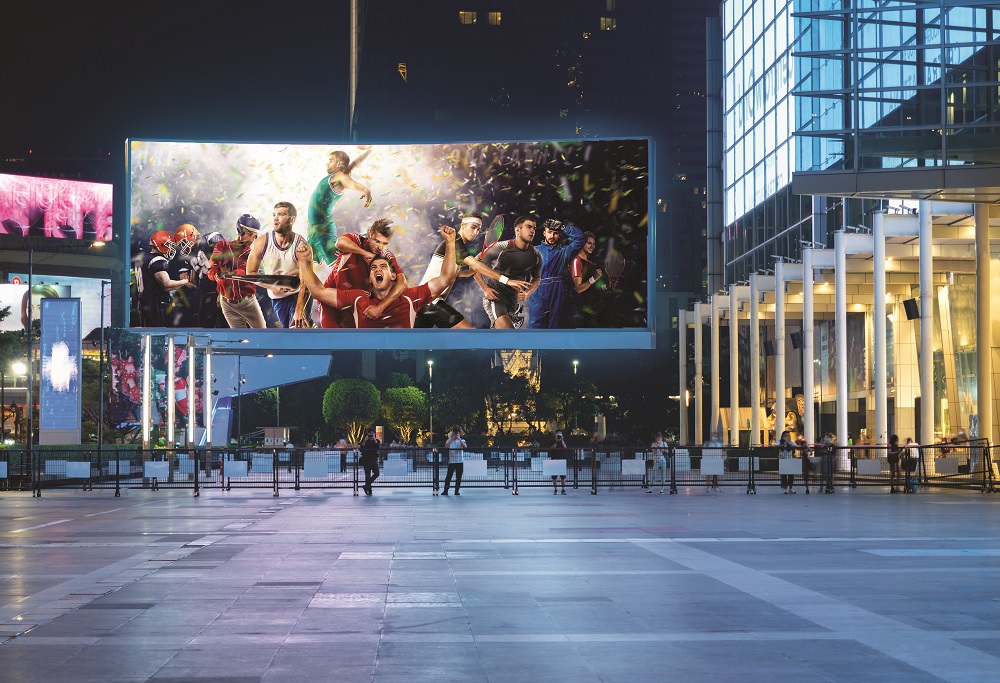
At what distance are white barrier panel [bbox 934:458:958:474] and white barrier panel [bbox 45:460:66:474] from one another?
26.2 meters

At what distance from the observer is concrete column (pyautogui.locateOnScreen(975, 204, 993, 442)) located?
39875 millimetres

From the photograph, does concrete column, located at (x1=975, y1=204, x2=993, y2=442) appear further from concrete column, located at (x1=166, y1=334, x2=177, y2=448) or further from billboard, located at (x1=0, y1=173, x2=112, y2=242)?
billboard, located at (x1=0, y1=173, x2=112, y2=242)

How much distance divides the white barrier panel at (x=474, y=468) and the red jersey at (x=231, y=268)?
26691mm

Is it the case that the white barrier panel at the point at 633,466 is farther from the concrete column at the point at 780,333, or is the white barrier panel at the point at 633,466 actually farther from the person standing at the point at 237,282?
the person standing at the point at 237,282

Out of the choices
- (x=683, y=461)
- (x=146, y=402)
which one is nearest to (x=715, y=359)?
(x=146, y=402)

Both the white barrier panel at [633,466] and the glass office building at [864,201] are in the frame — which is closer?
the white barrier panel at [633,466]

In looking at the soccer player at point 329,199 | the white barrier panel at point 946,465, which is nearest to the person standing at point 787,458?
the white barrier panel at point 946,465

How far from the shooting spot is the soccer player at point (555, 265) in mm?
60312

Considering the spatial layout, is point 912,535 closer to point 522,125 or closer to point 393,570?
point 393,570

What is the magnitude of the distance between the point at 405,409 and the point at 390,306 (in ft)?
173

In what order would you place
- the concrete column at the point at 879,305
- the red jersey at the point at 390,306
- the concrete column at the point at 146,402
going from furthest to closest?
the red jersey at the point at 390,306 → the concrete column at the point at 146,402 → the concrete column at the point at 879,305

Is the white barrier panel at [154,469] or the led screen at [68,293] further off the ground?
the led screen at [68,293]

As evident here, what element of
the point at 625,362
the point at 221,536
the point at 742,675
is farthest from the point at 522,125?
the point at 742,675

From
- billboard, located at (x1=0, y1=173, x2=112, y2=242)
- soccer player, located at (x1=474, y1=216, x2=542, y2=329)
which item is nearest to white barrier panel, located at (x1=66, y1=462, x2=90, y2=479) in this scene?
soccer player, located at (x1=474, y1=216, x2=542, y2=329)
